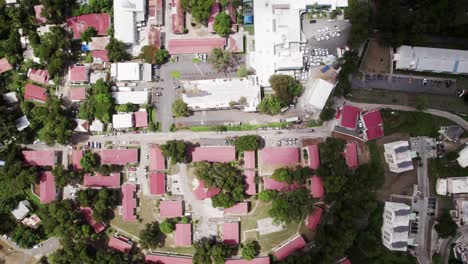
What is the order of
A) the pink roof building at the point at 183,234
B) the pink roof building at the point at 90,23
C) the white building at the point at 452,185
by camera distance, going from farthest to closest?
1. the pink roof building at the point at 90,23
2. the pink roof building at the point at 183,234
3. the white building at the point at 452,185

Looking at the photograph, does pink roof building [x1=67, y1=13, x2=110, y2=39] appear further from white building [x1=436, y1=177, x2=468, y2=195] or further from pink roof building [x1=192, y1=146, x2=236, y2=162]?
white building [x1=436, y1=177, x2=468, y2=195]

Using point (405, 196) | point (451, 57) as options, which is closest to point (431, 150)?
point (405, 196)

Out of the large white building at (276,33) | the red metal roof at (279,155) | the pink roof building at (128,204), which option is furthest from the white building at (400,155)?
the pink roof building at (128,204)

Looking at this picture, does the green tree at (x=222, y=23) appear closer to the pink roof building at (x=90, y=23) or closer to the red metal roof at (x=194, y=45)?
the red metal roof at (x=194, y=45)

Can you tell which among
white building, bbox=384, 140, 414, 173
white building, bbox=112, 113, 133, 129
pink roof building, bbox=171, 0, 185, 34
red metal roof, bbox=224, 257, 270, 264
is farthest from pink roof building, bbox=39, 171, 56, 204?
white building, bbox=384, 140, 414, 173

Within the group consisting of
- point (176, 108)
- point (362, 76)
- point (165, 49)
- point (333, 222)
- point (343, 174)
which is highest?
point (165, 49)

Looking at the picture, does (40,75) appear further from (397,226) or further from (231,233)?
(397,226)

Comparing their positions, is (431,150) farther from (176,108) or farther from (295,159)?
(176,108)
